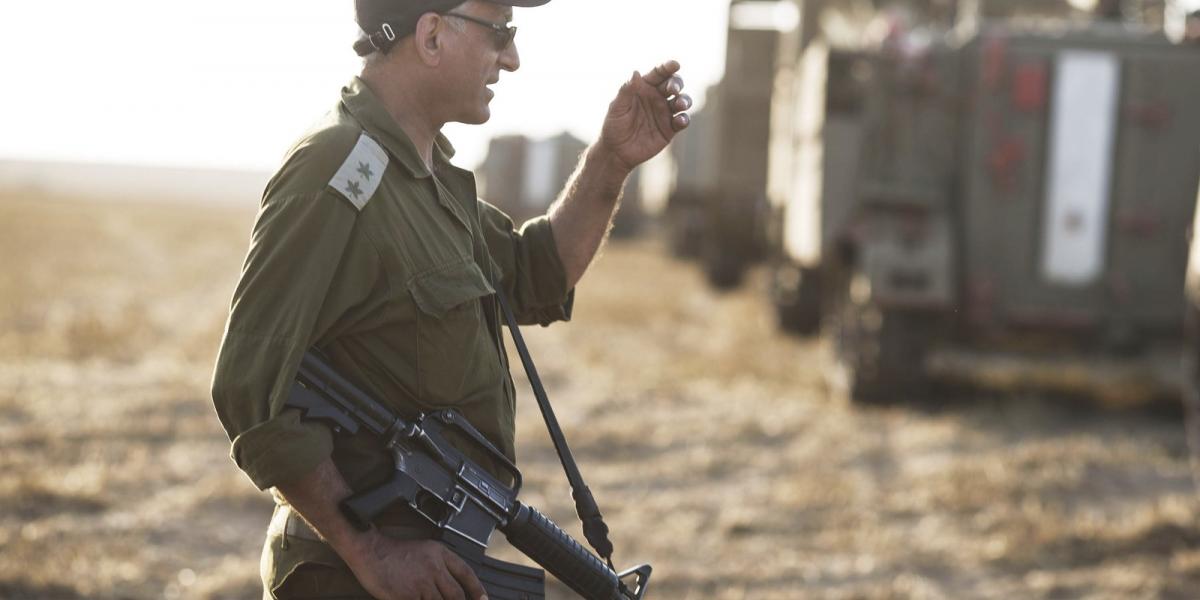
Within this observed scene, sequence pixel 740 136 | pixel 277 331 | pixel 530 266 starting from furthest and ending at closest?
pixel 740 136, pixel 530 266, pixel 277 331

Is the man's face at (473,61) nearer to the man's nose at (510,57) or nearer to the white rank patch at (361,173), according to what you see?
the man's nose at (510,57)

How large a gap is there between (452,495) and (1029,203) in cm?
701

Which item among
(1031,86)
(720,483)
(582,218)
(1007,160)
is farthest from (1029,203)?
(582,218)

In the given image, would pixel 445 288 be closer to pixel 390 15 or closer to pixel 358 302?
pixel 358 302

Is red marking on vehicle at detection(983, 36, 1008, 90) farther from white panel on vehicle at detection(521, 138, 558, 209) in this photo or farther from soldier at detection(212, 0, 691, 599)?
white panel on vehicle at detection(521, 138, 558, 209)

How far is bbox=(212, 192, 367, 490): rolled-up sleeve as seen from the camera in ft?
7.59

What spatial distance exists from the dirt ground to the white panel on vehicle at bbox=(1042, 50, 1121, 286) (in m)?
0.95

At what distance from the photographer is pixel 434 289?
2.49 meters

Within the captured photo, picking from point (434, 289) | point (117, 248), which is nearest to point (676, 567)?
point (434, 289)

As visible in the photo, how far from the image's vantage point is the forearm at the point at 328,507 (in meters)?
2.37

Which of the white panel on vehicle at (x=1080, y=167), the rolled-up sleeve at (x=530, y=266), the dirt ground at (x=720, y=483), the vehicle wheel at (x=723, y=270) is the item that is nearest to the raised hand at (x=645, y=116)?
the rolled-up sleeve at (x=530, y=266)

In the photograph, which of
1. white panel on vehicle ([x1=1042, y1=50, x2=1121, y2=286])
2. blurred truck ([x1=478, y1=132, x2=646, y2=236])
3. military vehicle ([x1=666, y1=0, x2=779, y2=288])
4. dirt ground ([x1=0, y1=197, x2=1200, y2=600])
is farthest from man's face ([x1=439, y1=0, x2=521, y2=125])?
blurred truck ([x1=478, y1=132, x2=646, y2=236])

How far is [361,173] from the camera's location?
242 centimetres

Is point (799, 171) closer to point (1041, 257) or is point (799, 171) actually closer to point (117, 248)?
point (1041, 257)
